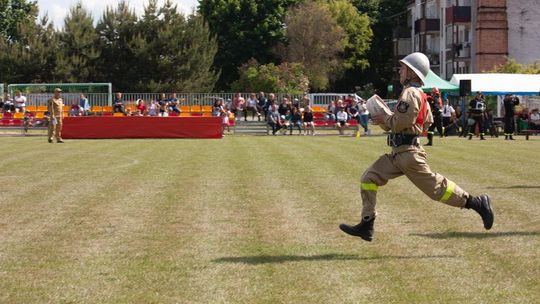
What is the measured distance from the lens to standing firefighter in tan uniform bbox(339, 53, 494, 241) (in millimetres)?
8719

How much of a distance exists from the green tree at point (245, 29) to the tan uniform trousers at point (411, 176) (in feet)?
237

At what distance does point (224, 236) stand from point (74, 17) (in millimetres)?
61794

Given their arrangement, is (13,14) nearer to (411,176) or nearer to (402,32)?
(402,32)

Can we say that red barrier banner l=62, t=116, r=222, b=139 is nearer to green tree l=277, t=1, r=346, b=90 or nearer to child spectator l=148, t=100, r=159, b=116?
child spectator l=148, t=100, r=159, b=116

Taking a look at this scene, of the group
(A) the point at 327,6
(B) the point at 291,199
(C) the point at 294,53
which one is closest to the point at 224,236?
(B) the point at 291,199

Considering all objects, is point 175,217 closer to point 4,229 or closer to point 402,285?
point 4,229

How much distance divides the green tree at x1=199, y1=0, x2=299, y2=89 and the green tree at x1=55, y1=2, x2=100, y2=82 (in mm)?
14357

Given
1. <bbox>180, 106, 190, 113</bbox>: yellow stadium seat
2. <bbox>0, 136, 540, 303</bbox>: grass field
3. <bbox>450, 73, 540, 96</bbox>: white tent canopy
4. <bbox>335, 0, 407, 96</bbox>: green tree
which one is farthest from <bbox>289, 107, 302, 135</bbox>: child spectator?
<bbox>335, 0, 407, 96</bbox>: green tree

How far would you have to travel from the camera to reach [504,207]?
12211 mm

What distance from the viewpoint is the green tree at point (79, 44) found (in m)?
67.9

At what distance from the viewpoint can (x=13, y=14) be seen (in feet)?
286

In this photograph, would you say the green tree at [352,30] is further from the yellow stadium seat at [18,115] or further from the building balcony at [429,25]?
the yellow stadium seat at [18,115]

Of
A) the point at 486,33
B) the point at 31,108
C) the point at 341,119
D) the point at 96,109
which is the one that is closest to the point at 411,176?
the point at 341,119

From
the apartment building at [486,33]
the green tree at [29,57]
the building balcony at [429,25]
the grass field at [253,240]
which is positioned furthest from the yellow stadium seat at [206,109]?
the building balcony at [429,25]
